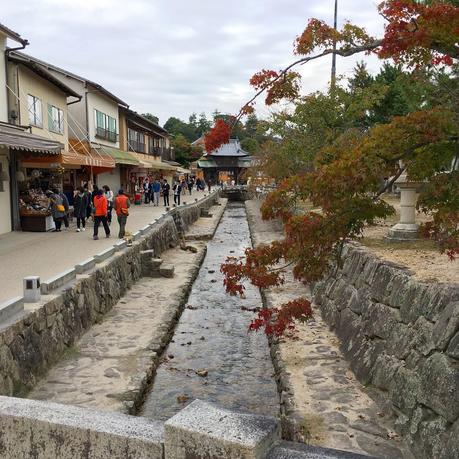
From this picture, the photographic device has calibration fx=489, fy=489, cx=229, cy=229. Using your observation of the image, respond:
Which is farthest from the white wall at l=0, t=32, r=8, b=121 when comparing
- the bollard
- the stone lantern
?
the stone lantern

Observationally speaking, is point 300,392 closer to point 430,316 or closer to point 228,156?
point 430,316

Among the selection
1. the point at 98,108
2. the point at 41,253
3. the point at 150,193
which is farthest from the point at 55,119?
the point at 150,193

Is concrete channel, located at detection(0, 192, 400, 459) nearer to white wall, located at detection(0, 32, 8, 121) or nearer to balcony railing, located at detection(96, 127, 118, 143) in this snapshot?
white wall, located at detection(0, 32, 8, 121)

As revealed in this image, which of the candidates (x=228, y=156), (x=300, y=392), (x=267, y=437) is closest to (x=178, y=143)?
(x=228, y=156)

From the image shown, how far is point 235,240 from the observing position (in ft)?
87.1

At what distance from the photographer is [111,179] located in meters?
32.2

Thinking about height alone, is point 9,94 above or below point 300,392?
above

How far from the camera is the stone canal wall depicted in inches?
253

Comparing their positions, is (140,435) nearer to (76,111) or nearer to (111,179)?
(76,111)

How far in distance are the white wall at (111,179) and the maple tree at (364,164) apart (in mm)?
25454

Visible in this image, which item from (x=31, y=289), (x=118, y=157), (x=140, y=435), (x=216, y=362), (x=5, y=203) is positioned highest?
(x=118, y=157)

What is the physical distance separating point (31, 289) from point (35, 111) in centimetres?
1309

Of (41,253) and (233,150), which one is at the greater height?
(233,150)

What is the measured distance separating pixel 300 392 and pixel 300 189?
144 inches
